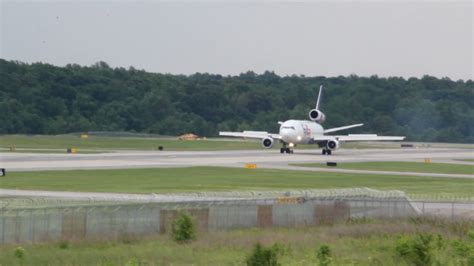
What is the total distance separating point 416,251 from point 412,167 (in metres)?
63.0

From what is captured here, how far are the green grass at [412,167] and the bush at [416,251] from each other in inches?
2176

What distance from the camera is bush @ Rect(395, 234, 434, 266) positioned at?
31.8 metres

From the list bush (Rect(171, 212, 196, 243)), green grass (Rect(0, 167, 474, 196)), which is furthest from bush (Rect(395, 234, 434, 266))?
green grass (Rect(0, 167, 474, 196))

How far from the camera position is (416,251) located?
Result: 31953 millimetres

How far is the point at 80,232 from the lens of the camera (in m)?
36.9

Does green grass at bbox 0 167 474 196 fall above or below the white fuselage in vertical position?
below

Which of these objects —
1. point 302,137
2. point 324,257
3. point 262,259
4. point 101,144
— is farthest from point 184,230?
point 101,144

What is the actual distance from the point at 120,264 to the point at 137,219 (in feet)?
25.0

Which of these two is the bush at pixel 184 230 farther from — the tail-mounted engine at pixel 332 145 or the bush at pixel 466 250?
the tail-mounted engine at pixel 332 145

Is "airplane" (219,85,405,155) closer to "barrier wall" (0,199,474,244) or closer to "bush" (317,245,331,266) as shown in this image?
"barrier wall" (0,199,474,244)

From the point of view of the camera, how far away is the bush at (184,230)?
3688cm

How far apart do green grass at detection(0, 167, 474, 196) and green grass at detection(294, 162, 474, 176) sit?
1052 cm

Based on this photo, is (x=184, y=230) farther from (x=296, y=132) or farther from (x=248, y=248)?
(x=296, y=132)

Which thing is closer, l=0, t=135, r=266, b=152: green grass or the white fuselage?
the white fuselage
